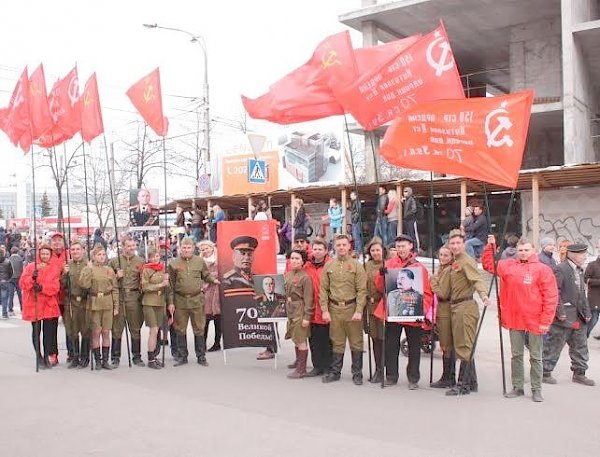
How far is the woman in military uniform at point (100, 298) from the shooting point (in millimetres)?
8922

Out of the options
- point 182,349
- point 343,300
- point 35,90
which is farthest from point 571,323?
point 35,90

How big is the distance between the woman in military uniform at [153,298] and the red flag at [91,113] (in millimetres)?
3001

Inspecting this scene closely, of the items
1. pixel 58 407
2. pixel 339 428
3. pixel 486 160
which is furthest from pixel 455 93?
pixel 58 407

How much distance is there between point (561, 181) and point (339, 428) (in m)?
14.0

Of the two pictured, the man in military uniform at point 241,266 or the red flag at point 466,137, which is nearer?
the red flag at point 466,137

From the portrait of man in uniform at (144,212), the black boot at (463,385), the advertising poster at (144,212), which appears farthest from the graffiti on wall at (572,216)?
the portrait of man in uniform at (144,212)

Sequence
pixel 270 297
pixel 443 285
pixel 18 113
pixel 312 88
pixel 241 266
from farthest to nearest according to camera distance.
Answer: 1. pixel 18 113
2. pixel 241 266
3. pixel 312 88
4. pixel 270 297
5. pixel 443 285

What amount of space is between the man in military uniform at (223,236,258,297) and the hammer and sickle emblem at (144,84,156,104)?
289cm

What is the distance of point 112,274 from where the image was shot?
907 centimetres

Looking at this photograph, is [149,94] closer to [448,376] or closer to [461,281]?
[461,281]

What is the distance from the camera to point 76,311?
9234mm

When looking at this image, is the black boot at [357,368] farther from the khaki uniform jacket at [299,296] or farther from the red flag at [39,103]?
the red flag at [39,103]

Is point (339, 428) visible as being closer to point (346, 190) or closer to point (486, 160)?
point (486, 160)

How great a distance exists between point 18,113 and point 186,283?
16.4 feet
